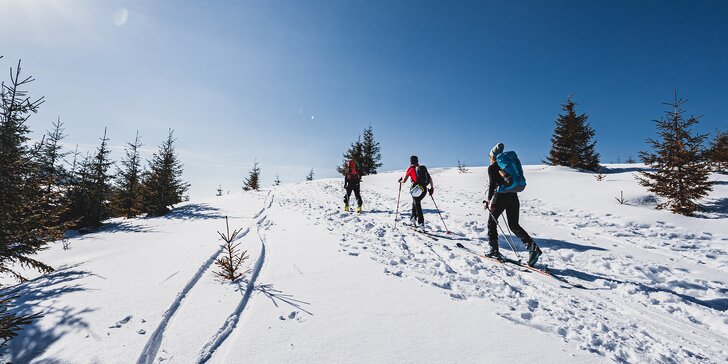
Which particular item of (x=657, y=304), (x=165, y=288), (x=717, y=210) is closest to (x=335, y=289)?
(x=165, y=288)

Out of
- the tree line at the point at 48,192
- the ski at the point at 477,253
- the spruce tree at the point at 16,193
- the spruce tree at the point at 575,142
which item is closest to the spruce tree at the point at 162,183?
the tree line at the point at 48,192

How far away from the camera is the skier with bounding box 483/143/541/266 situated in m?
5.20

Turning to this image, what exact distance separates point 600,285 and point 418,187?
15.5 ft

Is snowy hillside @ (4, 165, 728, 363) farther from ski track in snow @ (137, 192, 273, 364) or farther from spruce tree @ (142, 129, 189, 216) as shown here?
spruce tree @ (142, 129, 189, 216)

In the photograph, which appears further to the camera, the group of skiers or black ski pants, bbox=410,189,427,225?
black ski pants, bbox=410,189,427,225

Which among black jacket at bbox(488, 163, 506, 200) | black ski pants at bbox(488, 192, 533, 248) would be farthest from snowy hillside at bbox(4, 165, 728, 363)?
black jacket at bbox(488, 163, 506, 200)

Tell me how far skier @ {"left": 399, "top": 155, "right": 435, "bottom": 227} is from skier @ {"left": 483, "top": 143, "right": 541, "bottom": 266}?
2.40 meters

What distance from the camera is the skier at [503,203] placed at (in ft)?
17.1

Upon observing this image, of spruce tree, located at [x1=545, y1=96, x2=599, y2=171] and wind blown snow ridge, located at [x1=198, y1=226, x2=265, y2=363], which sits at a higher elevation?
spruce tree, located at [x1=545, y1=96, x2=599, y2=171]

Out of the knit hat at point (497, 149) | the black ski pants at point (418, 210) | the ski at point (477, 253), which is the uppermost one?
the knit hat at point (497, 149)

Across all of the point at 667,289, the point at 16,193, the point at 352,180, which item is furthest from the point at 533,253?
the point at 16,193

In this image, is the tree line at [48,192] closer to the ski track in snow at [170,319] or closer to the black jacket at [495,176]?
the ski track in snow at [170,319]

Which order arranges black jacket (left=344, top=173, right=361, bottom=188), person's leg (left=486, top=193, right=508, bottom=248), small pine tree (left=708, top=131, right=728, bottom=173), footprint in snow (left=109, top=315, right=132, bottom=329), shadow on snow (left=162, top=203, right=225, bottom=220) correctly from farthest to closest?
small pine tree (left=708, top=131, right=728, bottom=173) → shadow on snow (left=162, top=203, right=225, bottom=220) → black jacket (left=344, top=173, right=361, bottom=188) → person's leg (left=486, top=193, right=508, bottom=248) → footprint in snow (left=109, top=315, right=132, bottom=329)

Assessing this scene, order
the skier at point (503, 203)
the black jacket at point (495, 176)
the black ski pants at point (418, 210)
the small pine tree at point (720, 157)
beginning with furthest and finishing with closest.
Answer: the small pine tree at point (720, 157)
the black ski pants at point (418, 210)
the black jacket at point (495, 176)
the skier at point (503, 203)
